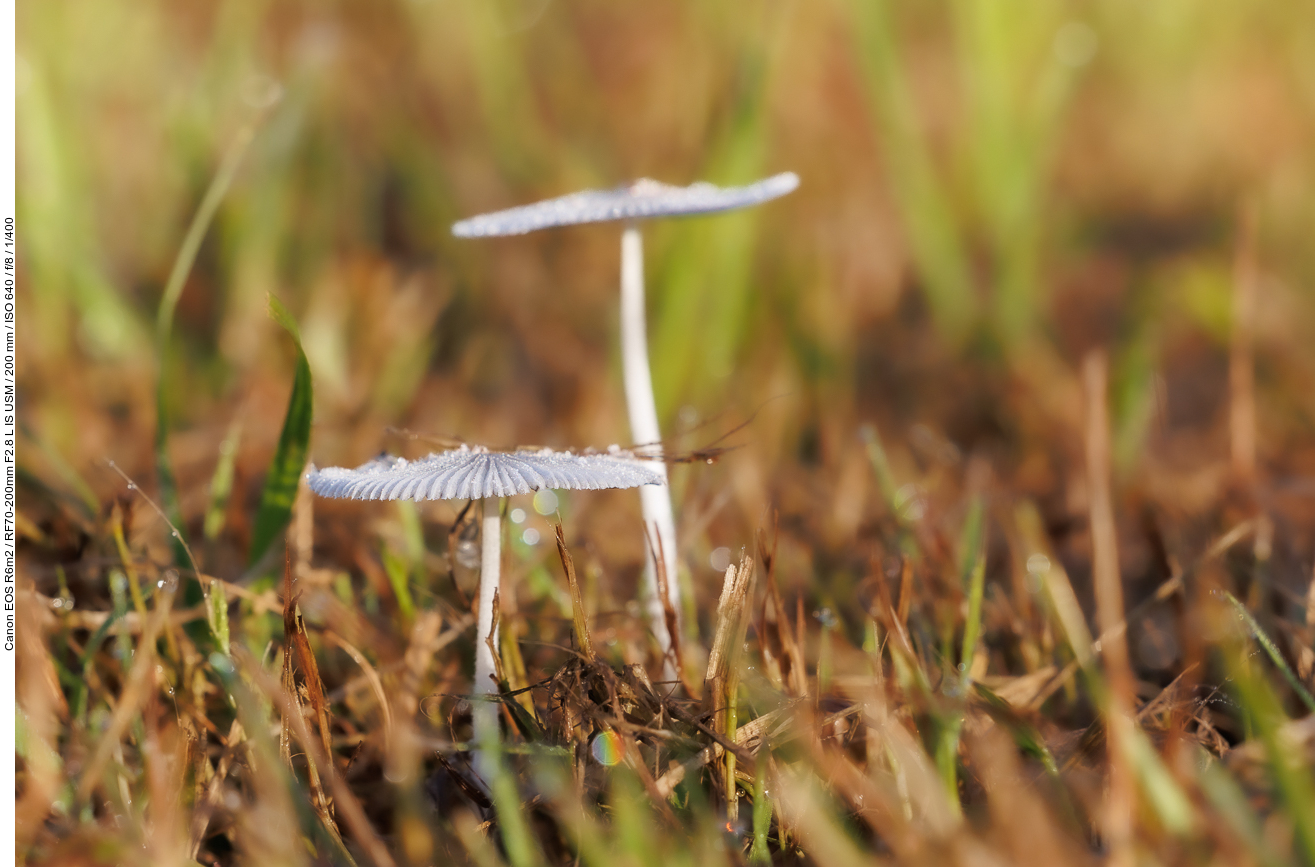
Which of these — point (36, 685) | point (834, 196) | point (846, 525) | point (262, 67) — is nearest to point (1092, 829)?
point (846, 525)

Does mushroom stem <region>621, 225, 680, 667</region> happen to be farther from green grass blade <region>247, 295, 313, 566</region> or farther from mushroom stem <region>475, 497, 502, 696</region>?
green grass blade <region>247, 295, 313, 566</region>

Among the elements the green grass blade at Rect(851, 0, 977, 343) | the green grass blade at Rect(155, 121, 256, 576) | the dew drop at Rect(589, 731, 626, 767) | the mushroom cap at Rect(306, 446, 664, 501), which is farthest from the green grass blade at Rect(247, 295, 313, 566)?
the green grass blade at Rect(851, 0, 977, 343)

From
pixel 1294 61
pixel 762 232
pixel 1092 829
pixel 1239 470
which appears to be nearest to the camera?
pixel 1092 829

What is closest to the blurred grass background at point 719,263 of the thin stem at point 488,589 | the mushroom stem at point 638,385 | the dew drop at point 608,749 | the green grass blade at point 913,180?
the green grass blade at point 913,180

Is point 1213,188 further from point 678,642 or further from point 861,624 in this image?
point 678,642

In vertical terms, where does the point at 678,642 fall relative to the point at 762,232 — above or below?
below

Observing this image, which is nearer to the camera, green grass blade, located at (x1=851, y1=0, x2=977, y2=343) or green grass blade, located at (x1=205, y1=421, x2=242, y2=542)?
green grass blade, located at (x1=205, y1=421, x2=242, y2=542)

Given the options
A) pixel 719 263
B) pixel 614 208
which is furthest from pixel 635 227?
pixel 719 263
